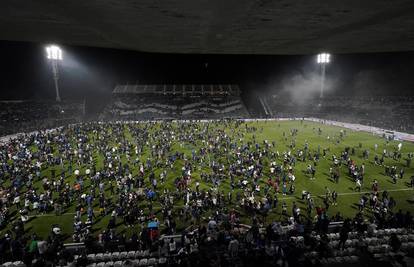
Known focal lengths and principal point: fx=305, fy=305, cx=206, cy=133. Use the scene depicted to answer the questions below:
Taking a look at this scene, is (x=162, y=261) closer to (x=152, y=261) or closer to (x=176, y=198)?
(x=152, y=261)

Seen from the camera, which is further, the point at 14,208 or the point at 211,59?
the point at 211,59

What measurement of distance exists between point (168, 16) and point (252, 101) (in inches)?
3739

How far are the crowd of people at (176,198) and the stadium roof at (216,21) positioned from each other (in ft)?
26.2

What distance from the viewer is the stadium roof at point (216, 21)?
6.07 meters

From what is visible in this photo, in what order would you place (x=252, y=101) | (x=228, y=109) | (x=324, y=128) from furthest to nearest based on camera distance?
(x=252, y=101)
(x=228, y=109)
(x=324, y=128)

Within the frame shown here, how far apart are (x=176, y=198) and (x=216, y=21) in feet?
63.2

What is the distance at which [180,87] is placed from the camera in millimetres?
102688

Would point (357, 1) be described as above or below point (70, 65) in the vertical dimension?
below

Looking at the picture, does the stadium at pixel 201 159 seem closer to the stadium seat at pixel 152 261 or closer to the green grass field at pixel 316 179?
the green grass field at pixel 316 179

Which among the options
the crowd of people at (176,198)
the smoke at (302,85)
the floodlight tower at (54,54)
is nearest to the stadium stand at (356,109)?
the smoke at (302,85)

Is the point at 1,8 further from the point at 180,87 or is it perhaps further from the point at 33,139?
the point at 180,87

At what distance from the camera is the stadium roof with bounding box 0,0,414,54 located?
6074 millimetres

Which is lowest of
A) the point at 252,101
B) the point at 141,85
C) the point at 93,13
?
the point at 93,13

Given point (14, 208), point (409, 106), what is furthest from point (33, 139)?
point (409, 106)
